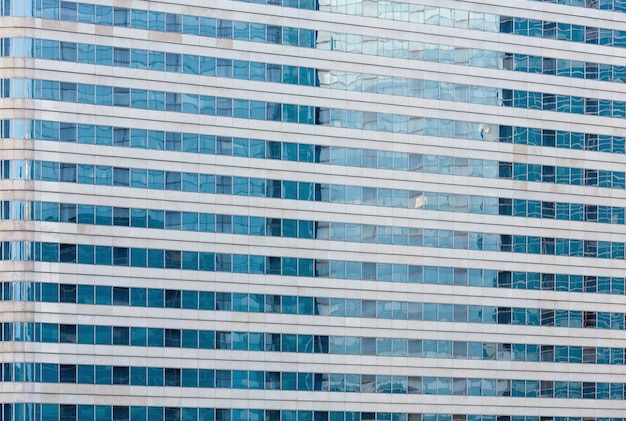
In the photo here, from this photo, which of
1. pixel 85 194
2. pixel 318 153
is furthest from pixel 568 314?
pixel 85 194

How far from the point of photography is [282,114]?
267 ft

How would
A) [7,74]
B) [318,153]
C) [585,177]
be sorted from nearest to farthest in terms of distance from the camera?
1. [7,74]
2. [318,153]
3. [585,177]

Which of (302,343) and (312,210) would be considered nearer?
(302,343)

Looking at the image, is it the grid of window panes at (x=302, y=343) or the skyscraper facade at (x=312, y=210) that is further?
the skyscraper facade at (x=312, y=210)

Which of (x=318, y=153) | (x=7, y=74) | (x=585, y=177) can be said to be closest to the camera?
(x=7, y=74)

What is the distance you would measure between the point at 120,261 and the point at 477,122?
1055 inches

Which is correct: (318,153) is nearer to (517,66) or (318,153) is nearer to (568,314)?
(517,66)

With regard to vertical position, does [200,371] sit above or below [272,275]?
below

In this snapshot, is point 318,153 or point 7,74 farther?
point 318,153

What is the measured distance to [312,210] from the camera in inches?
3211

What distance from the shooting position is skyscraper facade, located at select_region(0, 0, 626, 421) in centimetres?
7644

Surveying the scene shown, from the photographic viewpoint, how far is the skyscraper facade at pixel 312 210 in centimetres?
7644

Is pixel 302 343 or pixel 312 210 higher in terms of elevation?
pixel 312 210

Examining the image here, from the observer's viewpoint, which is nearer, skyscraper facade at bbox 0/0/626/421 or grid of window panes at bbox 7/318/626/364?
grid of window panes at bbox 7/318/626/364
